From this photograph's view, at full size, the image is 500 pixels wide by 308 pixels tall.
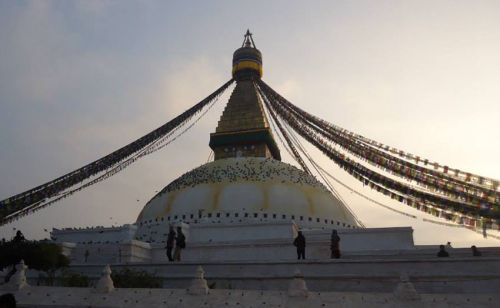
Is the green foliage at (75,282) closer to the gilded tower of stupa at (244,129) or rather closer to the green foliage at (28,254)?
the green foliage at (28,254)

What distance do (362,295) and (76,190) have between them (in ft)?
45.7

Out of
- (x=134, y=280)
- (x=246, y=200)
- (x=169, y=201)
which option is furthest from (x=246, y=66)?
(x=134, y=280)

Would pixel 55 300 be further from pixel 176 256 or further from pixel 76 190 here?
pixel 76 190

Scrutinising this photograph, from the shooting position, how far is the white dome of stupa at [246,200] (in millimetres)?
19422

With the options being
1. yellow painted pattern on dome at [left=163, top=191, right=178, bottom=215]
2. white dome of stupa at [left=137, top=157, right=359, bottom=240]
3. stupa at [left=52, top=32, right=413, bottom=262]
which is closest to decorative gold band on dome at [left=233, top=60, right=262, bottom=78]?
stupa at [left=52, top=32, right=413, bottom=262]

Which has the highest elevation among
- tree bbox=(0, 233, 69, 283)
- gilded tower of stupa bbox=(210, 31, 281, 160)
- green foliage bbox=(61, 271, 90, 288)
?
gilded tower of stupa bbox=(210, 31, 281, 160)

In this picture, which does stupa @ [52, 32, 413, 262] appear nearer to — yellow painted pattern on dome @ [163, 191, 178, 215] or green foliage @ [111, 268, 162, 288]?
yellow painted pattern on dome @ [163, 191, 178, 215]

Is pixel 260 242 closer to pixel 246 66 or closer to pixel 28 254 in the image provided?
pixel 28 254

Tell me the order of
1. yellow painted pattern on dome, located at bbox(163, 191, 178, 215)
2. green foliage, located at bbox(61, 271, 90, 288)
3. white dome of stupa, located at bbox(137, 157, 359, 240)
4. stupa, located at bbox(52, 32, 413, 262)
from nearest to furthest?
green foliage, located at bbox(61, 271, 90, 288)
stupa, located at bbox(52, 32, 413, 262)
white dome of stupa, located at bbox(137, 157, 359, 240)
yellow painted pattern on dome, located at bbox(163, 191, 178, 215)

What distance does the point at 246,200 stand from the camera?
1981 cm

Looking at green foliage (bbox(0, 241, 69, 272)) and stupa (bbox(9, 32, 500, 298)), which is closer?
stupa (bbox(9, 32, 500, 298))

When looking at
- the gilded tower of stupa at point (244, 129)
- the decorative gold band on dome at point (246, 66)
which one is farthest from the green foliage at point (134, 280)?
the decorative gold band on dome at point (246, 66)

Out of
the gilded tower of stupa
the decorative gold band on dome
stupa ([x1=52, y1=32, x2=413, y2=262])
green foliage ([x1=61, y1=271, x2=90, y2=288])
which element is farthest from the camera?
the decorative gold band on dome

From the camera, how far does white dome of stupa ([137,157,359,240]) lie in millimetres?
19422
